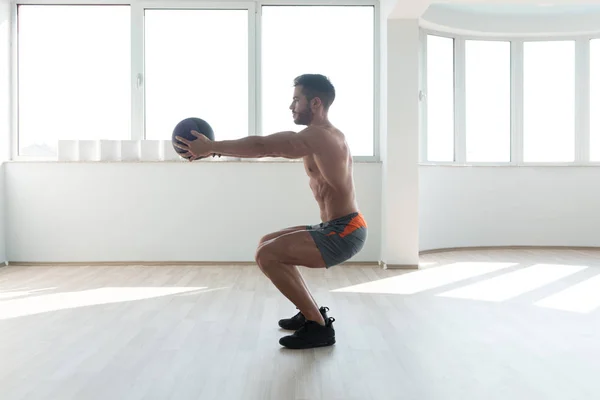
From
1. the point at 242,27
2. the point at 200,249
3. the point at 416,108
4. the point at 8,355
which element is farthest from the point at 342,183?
the point at 242,27

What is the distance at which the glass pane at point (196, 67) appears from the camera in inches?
216

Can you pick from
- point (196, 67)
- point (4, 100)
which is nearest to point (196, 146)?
point (196, 67)

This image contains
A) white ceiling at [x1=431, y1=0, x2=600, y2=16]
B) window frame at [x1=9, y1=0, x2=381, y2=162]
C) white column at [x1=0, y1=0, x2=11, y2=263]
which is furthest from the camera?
white ceiling at [x1=431, y1=0, x2=600, y2=16]

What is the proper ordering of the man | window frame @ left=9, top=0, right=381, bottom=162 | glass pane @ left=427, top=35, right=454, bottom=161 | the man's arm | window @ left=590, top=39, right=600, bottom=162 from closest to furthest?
the man's arm < the man < window frame @ left=9, top=0, right=381, bottom=162 < glass pane @ left=427, top=35, right=454, bottom=161 < window @ left=590, top=39, right=600, bottom=162

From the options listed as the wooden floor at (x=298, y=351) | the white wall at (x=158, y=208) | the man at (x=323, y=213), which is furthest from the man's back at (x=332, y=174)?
the white wall at (x=158, y=208)

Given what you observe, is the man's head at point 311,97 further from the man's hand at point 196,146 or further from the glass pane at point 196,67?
the glass pane at point 196,67

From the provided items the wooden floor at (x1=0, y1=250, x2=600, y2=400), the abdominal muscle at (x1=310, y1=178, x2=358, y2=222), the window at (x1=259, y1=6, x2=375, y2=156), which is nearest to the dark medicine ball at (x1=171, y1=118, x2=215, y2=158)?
the abdominal muscle at (x1=310, y1=178, x2=358, y2=222)

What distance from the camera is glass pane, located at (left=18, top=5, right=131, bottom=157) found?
18.0 ft

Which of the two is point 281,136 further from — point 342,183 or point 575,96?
point 575,96

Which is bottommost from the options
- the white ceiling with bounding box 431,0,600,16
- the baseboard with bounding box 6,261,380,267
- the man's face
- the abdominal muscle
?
the baseboard with bounding box 6,261,380,267

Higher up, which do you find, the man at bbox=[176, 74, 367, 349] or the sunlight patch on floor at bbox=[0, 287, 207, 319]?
the man at bbox=[176, 74, 367, 349]

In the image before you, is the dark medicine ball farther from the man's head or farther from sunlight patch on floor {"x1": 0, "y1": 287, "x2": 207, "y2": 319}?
sunlight patch on floor {"x1": 0, "y1": 287, "x2": 207, "y2": 319}

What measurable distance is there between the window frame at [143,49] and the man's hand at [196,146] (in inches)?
118

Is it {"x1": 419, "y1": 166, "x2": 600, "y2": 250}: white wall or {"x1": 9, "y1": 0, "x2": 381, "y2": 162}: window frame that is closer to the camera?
{"x1": 9, "y1": 0, "x2": 381, "y2": 162}: window frame
